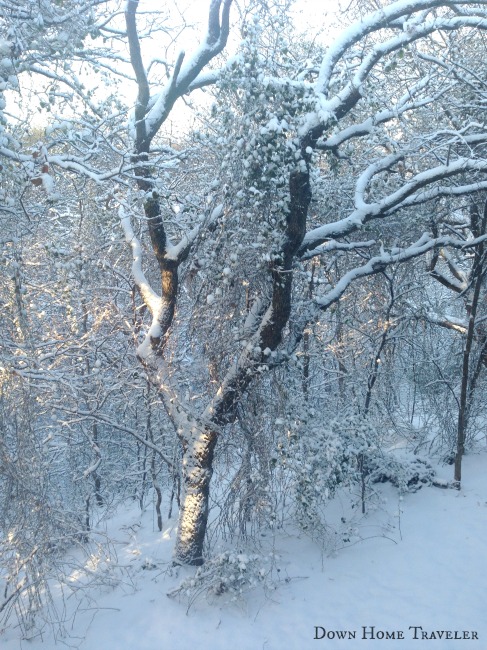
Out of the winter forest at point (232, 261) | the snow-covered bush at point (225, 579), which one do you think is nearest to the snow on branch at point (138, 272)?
the winter forest at point (232, 261)

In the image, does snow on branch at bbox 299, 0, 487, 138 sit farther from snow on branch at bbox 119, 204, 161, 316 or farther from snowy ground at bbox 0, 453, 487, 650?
snowy ground at bbox 0, 453, 487, 650

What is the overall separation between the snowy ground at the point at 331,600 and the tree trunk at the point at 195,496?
0.25m

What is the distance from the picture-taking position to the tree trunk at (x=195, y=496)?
602 centimetres

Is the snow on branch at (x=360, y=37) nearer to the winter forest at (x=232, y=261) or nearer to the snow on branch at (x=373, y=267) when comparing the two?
the winter forest at (x=232, y=261)

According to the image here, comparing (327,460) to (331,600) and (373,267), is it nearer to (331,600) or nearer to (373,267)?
(331,600)

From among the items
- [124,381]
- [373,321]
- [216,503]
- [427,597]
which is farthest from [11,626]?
[373,321]

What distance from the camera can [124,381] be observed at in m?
7.31

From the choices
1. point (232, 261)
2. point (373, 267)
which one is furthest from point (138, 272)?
point (373, 267)

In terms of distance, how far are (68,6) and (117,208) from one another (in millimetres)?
2658

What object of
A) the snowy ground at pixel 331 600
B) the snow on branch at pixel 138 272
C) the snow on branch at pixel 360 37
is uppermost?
the snow on branch at pixel 360 37

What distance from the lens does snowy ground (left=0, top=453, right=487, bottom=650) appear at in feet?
16.4

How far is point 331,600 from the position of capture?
550 centimetres

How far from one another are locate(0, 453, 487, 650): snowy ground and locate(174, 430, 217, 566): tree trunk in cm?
25

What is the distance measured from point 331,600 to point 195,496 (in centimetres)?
183
